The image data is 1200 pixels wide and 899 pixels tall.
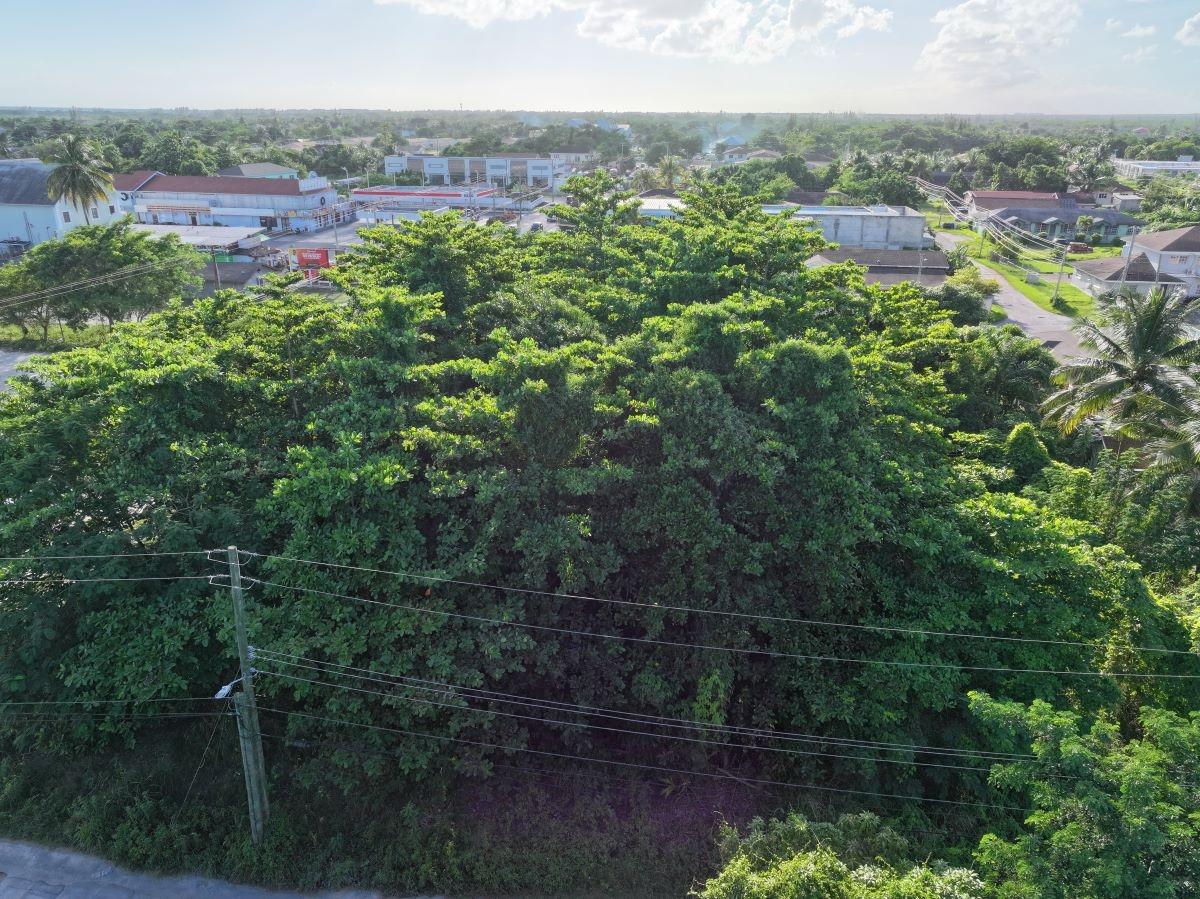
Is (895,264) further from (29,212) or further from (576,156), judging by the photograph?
(576,156)

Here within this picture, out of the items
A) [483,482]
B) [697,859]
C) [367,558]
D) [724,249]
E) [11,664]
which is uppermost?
[724,249]

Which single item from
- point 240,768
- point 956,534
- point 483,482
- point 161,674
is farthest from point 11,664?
point 956,534

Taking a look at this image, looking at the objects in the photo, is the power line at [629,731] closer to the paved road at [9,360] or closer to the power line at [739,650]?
the power line at [739,650]

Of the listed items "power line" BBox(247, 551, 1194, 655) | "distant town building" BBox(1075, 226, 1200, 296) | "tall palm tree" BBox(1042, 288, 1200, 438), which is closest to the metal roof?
"power line" BBox(247, 551, 1194, 655)

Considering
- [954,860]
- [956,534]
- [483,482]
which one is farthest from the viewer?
[956,534]

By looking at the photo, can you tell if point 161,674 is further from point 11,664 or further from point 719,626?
point 719,626

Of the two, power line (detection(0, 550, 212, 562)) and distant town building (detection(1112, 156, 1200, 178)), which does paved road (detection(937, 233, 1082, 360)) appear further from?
distant town building (detection(1112, 156, 1200, 178))
